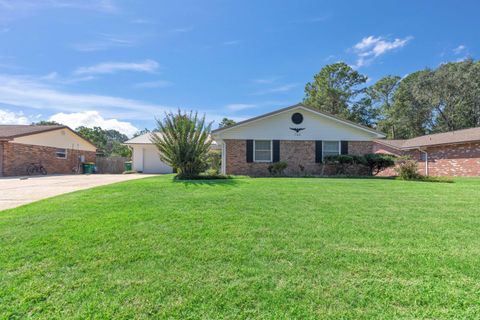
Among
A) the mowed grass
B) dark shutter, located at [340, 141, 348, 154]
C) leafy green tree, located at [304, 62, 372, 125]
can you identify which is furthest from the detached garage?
leafy green tree, located at [304, 62, 372, 125]

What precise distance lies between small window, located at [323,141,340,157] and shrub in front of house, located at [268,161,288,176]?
9.52 ft

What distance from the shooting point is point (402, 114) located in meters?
33.0

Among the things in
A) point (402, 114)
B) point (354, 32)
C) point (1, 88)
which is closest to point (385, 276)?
point (354, 32)

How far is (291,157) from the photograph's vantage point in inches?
583

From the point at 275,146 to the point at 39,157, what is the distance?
17.9m

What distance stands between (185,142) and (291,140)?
6413mm

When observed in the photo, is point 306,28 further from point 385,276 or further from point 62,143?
point 62,143

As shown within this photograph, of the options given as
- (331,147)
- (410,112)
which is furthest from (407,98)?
(331,147)

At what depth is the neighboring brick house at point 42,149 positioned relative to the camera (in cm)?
1667

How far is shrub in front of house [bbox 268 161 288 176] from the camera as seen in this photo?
45.3ft

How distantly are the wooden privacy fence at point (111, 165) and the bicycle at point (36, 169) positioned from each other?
5870mm

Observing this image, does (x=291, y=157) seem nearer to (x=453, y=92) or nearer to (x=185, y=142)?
(x=185, y=142)

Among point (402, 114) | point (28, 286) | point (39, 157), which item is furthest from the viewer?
point (402, 114)

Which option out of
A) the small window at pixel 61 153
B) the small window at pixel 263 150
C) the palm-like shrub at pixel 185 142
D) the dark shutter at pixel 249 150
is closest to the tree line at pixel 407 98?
the small window at pixel 263 150
